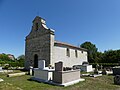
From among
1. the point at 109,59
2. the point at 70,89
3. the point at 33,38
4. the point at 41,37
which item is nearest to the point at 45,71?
the point at 70,89

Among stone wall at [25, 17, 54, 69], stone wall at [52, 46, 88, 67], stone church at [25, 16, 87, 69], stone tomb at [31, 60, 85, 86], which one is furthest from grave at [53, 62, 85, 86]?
stone wall at [52, 46, 88, 67]

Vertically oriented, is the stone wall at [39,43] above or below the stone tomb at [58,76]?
above

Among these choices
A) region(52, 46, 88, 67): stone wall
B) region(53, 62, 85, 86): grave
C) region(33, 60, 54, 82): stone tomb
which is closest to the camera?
region(53, 62, 85, 86): grave

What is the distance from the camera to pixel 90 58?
52562 mm

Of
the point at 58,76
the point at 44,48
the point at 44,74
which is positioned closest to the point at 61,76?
the point at 58,76

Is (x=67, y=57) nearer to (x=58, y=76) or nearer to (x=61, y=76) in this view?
(x=58, y=76)

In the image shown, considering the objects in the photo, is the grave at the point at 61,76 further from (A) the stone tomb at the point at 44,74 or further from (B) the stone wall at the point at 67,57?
(B) the stone wall at the point at 67,57

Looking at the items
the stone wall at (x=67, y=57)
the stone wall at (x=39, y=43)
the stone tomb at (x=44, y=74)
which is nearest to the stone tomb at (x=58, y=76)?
the stone tomb at (x=44, y=74)

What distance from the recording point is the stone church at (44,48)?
21538 millimetres

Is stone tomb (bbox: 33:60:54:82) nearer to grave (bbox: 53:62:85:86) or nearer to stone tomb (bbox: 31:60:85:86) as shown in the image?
stone tomb (bbox: 31:60:85:86)

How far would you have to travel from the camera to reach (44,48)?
2219cm

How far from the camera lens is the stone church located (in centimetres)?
2154

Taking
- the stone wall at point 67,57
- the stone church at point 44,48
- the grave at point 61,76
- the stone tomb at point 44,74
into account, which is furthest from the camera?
the stone wall at point 67,57

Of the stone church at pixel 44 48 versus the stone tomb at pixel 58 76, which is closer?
the stone tomb at pixel 58 76
